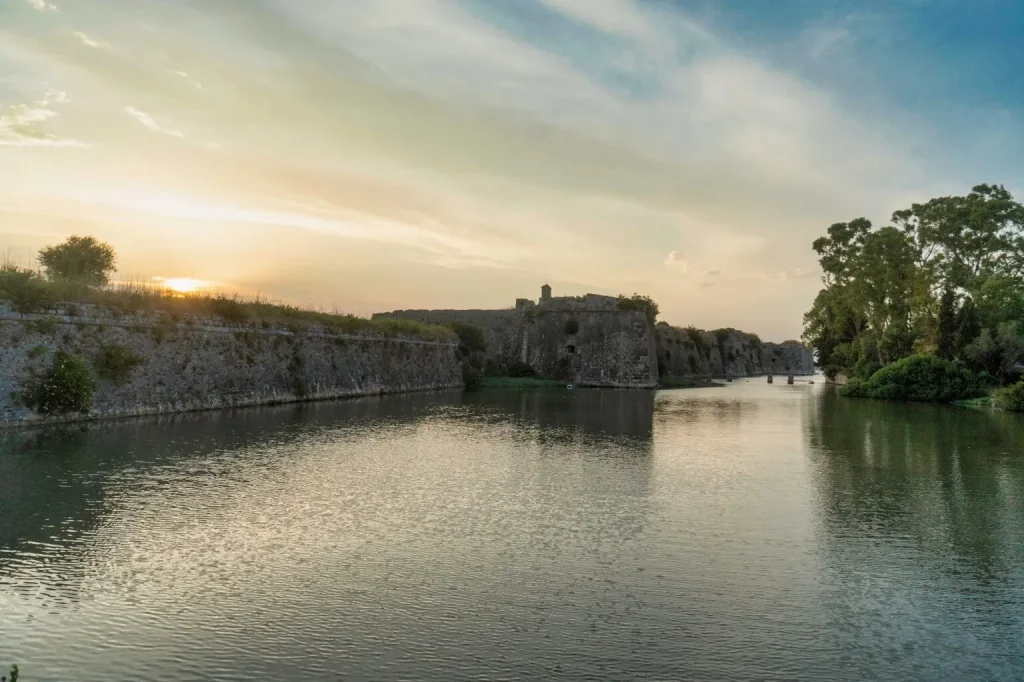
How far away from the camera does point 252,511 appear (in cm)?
1120

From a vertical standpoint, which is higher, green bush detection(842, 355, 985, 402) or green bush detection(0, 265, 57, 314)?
green bush detection(0, 265, 57, 314)

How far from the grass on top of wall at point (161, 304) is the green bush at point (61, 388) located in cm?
193

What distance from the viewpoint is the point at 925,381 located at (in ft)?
141

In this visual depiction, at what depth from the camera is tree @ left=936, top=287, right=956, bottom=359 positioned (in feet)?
147

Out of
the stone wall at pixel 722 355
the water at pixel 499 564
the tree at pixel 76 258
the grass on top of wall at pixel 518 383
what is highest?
the tree at pixel 76 258

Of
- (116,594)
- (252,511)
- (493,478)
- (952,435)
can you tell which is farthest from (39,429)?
(952,435)

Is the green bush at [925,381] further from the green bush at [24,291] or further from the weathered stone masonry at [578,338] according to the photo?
the green bush at [24,291]

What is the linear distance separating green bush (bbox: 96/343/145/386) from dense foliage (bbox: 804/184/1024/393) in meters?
41.6

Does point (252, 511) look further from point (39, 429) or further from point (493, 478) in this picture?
point (39, 429)

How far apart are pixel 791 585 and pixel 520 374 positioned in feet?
173

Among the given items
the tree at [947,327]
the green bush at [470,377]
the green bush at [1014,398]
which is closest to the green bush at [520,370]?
the green bush at [470,377]

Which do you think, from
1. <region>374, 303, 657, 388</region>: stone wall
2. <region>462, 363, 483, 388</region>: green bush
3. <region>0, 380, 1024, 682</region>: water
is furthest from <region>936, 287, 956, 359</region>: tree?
<region>462, 363, 483, 388</region>: green bush

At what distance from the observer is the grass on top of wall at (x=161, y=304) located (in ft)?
72.2

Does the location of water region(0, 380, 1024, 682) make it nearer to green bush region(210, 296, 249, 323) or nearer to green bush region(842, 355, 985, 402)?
green bush region(210, 296, 249, 323)
